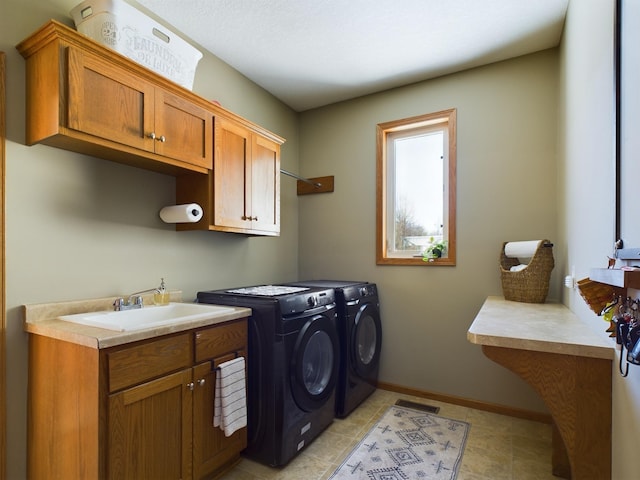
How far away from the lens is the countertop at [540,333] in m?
1.21

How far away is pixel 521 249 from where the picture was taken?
2281 millimetres

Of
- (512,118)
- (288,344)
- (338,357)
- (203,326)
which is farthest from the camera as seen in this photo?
(512,118)

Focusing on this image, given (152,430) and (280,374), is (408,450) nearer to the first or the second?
(280,374)

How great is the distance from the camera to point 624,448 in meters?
1.04

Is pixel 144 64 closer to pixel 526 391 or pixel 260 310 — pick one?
pixel 260 310

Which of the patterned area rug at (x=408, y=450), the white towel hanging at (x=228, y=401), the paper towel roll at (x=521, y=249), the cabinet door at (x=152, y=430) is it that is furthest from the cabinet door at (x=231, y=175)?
the paper towel roll at (x=521, y=249)

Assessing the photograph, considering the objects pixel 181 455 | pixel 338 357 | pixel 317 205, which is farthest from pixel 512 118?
pixel 181 455

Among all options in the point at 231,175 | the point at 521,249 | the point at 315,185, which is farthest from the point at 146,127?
the point at 521,249

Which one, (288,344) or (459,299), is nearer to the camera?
(288,344)

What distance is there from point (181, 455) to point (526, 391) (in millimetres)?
2284

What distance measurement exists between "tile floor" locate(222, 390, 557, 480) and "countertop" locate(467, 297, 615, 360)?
864mm

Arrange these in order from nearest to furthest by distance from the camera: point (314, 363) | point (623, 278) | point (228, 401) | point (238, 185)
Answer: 1. point (623, 278)
2. point (228, 401)
3. point (314, 363)
4. point (238, 185)

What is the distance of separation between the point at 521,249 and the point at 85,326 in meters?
2.47

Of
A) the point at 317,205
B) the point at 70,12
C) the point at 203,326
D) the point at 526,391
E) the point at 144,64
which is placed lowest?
the point at 526,391
